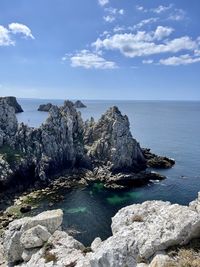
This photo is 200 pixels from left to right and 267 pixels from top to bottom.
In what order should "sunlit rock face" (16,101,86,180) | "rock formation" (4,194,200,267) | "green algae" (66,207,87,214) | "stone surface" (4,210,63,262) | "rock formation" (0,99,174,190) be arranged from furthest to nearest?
"sunlit rock face" (16,101,86,180) → "rock formation" (0,99,174,190) → "green algae" (66,207,87,214) → "stone surface" (4,210,63,262) → "rock formation" (4,194,200,267)

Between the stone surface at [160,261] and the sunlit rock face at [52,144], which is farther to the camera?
the sunlit rock face at [52,144]

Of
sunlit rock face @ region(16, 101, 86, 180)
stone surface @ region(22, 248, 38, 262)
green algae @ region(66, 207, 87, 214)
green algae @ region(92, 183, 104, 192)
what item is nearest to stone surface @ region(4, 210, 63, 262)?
stone surface @ region(22, 248, 38, 262)

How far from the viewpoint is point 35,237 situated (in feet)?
119

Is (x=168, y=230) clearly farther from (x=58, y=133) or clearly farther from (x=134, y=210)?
(x=58, y=133)

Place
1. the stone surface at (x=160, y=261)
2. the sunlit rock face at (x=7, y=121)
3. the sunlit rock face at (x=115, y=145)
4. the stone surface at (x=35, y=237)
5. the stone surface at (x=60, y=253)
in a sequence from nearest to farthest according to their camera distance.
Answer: the stone surface at (x=160, y=261) < the stone surface at (x=60, y=253) < the stone surface at (x=35, y=237) < the sunlit rock face at (x=7, y=121) < the sunlit rock face at (x=115, y=145)

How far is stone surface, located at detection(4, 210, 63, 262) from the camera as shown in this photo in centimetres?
3856

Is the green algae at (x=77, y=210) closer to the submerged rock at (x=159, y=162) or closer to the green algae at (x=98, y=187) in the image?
the green algae at (x=98, y=187)

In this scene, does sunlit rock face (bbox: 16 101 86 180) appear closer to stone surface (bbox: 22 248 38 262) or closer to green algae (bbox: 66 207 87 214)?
green algae (bbox: 66 207 87 214)

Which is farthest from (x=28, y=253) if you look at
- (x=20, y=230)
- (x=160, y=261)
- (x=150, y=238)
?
(x=160, y=261)

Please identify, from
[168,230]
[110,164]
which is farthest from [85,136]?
[168,230]

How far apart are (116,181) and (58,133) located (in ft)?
96.1

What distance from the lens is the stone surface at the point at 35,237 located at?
119 feet

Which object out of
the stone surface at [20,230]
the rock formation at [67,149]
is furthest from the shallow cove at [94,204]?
the stone surface at [20,230]

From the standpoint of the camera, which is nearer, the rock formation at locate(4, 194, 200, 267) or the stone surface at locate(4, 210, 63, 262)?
the rock formation at locate(4, 194, 200, 267)
